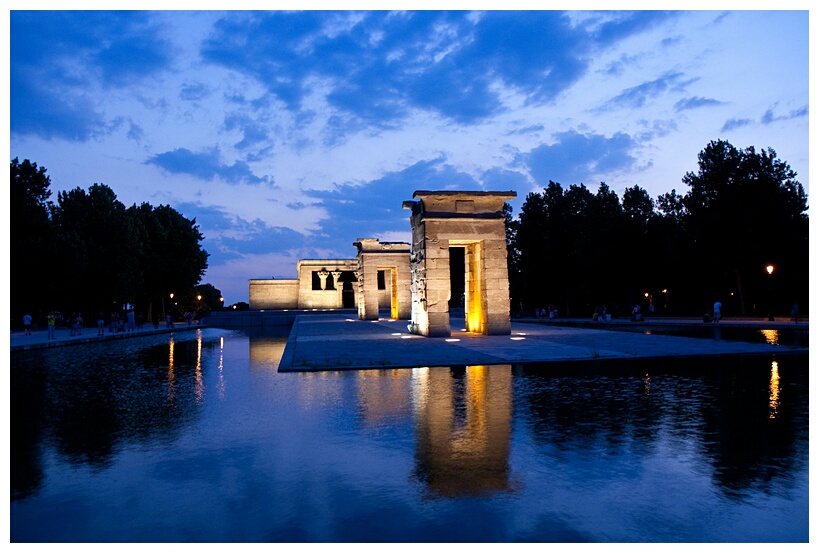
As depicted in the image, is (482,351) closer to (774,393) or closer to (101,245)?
(774,393)

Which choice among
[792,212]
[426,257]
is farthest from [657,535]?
[792,212]

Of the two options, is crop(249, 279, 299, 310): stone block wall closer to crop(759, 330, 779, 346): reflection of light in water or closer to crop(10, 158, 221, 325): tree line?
crop(10, 158, 221, 325): tree line

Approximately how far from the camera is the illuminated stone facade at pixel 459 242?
2294cm

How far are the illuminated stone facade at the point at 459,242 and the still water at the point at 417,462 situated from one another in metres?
12.3

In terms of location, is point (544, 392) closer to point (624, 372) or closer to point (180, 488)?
point (624, 372)

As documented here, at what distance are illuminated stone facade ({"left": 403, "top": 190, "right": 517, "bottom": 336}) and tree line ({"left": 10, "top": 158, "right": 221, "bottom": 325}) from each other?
25.9m

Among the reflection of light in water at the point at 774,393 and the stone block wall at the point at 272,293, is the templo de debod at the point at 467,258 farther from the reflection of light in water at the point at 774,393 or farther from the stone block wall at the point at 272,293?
the stone block wall at the point at 272,293

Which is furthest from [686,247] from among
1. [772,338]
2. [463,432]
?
[463,432]

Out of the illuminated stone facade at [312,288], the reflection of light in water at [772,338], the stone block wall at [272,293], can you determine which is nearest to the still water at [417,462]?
the reflection of light in water at [772,338]

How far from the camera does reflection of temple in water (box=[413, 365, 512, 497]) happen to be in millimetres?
5277

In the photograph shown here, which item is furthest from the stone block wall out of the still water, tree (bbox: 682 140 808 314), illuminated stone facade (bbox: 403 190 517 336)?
the still water

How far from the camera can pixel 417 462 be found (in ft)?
19.1

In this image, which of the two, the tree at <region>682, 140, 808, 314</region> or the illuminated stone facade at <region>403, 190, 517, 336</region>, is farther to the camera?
the tree at <region>682, 140, 808, 314</region>

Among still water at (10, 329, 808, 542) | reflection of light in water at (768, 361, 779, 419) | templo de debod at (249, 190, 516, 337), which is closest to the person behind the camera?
still water at (10, 329, 808, 542)
